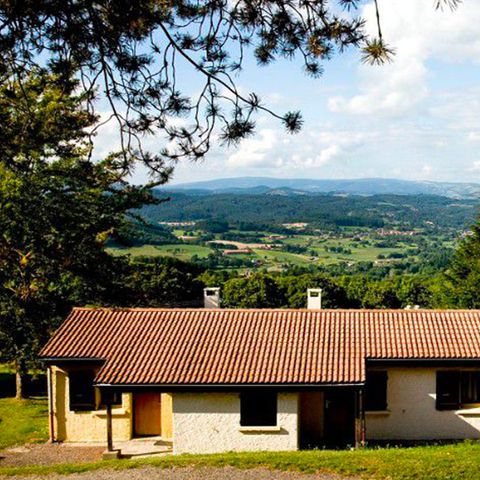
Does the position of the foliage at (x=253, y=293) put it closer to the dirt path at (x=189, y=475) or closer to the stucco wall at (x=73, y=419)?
the stucco wall at (x=73, y=419)

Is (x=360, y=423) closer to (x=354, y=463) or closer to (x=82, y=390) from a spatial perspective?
(x=354, y=463)

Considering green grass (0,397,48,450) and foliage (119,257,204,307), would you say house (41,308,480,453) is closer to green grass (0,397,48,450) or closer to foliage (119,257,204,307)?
green grass (0,397,48,450)

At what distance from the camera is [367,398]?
1788 cm

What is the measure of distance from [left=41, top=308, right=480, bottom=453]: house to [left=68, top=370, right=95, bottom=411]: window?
0.03 m

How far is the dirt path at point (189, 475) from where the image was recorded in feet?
43.0

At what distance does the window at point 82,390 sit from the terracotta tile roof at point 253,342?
0.81m

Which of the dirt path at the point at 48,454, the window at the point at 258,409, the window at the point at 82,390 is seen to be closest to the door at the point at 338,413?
the window at the point at 258,409

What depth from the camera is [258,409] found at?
1675cm

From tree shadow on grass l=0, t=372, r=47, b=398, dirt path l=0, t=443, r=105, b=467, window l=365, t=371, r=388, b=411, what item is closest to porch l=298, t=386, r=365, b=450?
window l=365, t=371, r=388, b=411

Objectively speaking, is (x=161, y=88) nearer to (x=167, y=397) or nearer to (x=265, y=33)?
(x=265, y=33)

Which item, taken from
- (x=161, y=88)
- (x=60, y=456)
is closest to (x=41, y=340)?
(x=60, y=456)

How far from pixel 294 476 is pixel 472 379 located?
6957mm

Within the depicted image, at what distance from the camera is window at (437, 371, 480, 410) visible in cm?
1775

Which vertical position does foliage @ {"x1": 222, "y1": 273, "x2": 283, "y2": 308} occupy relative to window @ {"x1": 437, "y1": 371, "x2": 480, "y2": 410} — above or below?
below
